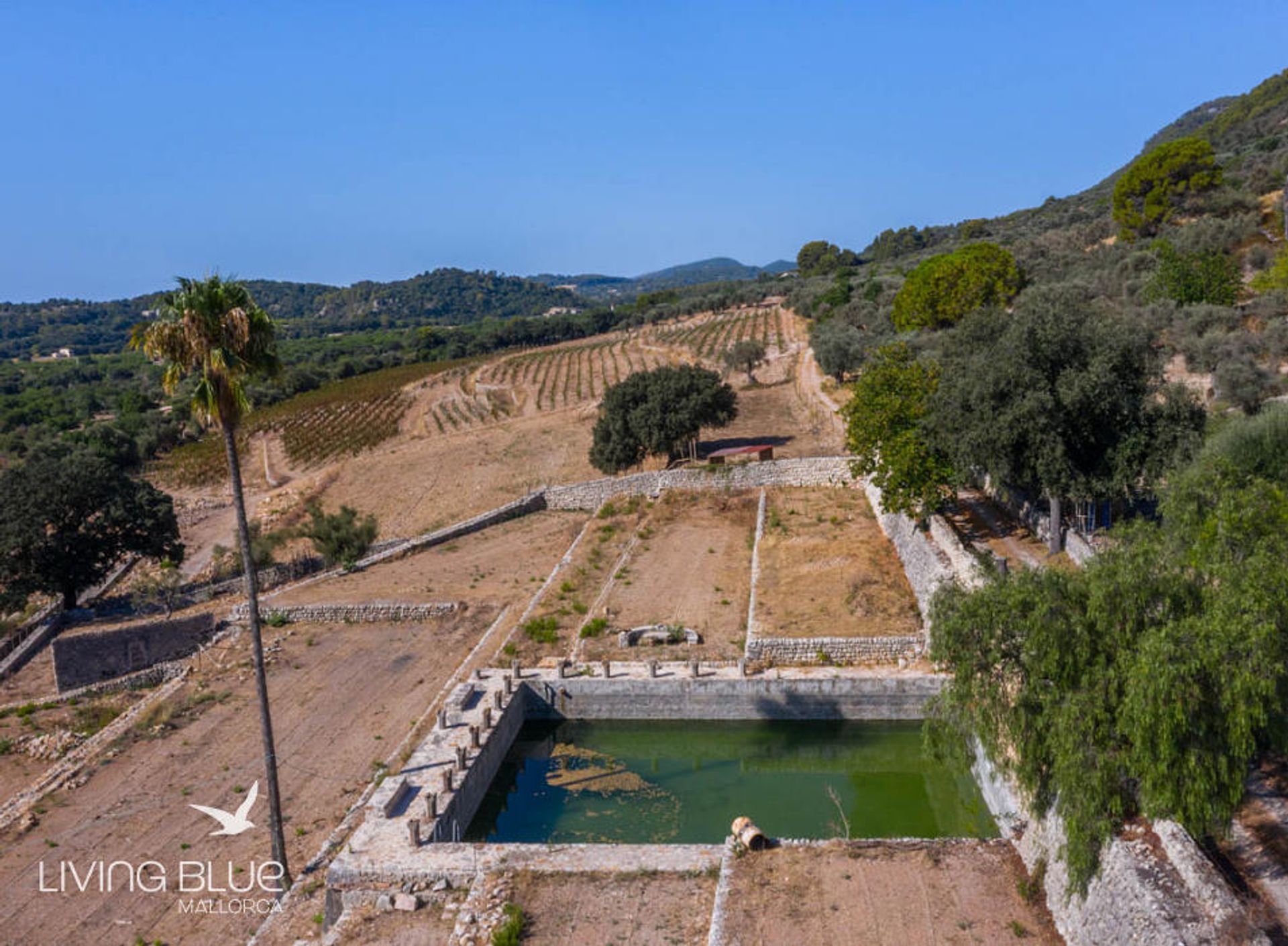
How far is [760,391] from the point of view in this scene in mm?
60156

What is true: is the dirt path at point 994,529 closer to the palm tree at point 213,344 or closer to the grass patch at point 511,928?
the grass patch at point 511,928

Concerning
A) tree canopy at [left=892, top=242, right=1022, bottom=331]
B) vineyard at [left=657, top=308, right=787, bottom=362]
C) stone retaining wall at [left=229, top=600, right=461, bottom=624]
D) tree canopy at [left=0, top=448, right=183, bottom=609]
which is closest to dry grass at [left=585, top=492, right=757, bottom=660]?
stone retaining wall at [left=229, top=600, right=461, bottom=624]

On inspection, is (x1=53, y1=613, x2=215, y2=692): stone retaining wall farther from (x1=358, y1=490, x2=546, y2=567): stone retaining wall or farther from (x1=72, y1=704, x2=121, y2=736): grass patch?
(x1=358, y1=490, x2=546, y2=567): stone retaining wall

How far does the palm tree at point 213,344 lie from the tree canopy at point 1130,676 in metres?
10.8

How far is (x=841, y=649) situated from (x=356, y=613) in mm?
15127

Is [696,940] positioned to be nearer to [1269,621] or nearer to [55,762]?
[1269,621]

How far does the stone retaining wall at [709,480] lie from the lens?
37.3 metres

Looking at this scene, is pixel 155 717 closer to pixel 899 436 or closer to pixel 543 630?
pixel 543 630

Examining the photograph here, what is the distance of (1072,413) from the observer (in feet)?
73.7

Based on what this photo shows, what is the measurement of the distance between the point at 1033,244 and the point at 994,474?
54037 mm

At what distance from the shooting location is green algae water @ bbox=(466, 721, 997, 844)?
17016mm

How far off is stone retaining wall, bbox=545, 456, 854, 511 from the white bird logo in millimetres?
23190

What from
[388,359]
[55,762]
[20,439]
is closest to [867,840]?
[55,762]

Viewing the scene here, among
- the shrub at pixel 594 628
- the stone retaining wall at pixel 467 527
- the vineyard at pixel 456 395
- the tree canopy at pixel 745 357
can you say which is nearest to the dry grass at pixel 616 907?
the shrub at pixel 594 628
